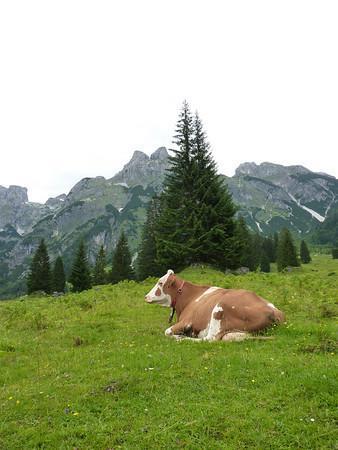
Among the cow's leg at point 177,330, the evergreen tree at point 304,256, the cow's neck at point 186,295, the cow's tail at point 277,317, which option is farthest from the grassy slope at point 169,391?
the evergreen tree at point 304,256

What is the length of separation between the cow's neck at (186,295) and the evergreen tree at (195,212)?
20909mm

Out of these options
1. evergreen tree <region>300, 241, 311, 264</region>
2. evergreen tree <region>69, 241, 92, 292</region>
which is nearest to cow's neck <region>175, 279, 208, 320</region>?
evergreen tree <region>69, 241, 92, 292</region>

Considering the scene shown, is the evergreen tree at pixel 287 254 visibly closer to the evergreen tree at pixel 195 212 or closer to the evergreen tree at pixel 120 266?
the evergreen tree at pixel 120 266

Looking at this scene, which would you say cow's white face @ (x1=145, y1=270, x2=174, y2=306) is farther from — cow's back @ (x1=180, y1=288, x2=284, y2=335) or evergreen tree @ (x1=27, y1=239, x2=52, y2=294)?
evergreen tree @ (x1=27, y1=239, x2=52, y2=294)

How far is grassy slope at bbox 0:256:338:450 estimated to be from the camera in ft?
19.3

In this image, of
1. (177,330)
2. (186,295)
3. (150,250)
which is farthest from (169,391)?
(150,250)

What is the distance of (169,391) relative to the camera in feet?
24.6

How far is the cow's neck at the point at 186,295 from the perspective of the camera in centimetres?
1364

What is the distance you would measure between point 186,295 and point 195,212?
24.9 meters

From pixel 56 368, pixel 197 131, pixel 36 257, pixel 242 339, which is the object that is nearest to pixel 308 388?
pixel 242 339

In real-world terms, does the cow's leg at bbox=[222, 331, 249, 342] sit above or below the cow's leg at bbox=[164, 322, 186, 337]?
above

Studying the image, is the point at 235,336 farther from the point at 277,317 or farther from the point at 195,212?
the point at 195,212

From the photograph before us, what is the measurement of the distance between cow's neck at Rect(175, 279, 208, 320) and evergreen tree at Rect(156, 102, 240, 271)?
823 inches

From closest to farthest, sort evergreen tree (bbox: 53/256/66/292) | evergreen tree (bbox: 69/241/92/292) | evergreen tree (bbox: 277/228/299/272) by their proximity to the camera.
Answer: evergreen tree (bbox: 69/241/92/292), evergreen tree (bbox: 277/228/299/272), evergreen tree (bbox: 53/256/66/292)
